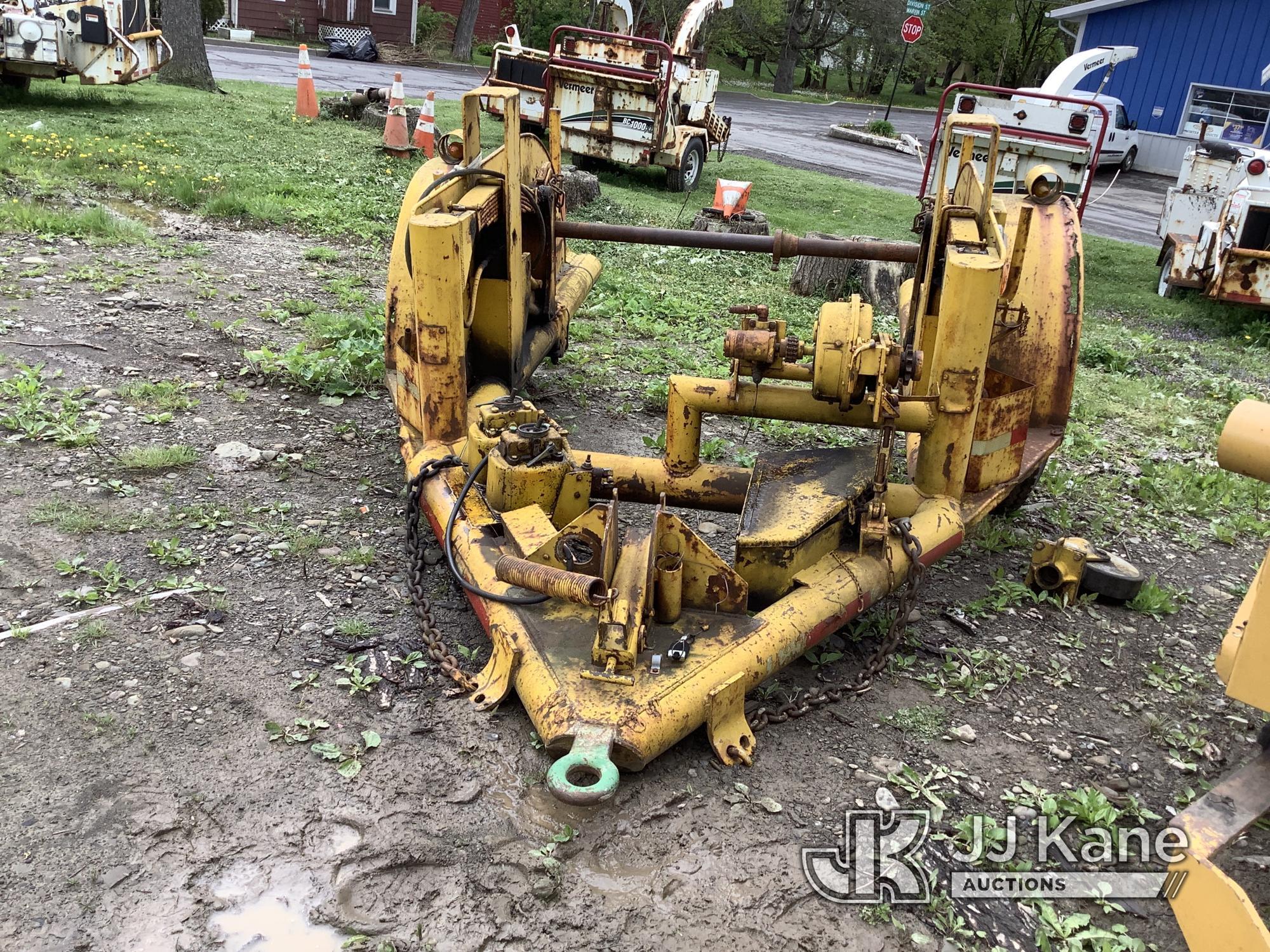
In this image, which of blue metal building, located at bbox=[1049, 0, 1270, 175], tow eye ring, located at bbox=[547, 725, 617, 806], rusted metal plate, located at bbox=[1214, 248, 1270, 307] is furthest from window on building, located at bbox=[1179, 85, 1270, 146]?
tow eye ring, located at bbox=[547, 725, 617, 806]

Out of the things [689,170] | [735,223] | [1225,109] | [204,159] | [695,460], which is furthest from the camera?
[1225,109]

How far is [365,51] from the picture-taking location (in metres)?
29.1

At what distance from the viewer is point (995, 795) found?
302cm

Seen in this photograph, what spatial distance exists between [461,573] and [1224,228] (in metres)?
8.30

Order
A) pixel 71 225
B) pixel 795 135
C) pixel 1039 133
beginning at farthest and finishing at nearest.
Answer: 1. pixel 795 135
2. pixel 1039 133
3. pixel 71 225

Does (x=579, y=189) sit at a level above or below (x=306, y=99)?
below

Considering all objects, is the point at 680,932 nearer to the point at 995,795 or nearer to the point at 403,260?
the point at 995,795

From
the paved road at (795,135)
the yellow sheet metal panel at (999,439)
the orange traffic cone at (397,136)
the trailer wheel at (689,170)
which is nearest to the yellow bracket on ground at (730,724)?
the yellow sheet metal panel at (999,439)

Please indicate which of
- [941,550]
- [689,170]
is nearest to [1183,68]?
[689,170]

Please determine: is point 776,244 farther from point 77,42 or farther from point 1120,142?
point 1120,142

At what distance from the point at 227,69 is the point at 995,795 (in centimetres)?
2208

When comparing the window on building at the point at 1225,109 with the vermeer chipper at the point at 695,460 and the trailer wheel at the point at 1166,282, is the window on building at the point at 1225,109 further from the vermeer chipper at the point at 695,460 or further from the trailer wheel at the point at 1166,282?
the vermeer chipper at the point at 695,460

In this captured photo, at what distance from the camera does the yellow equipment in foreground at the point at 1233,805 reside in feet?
7.21

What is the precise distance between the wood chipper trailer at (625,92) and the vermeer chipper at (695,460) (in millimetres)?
8091
